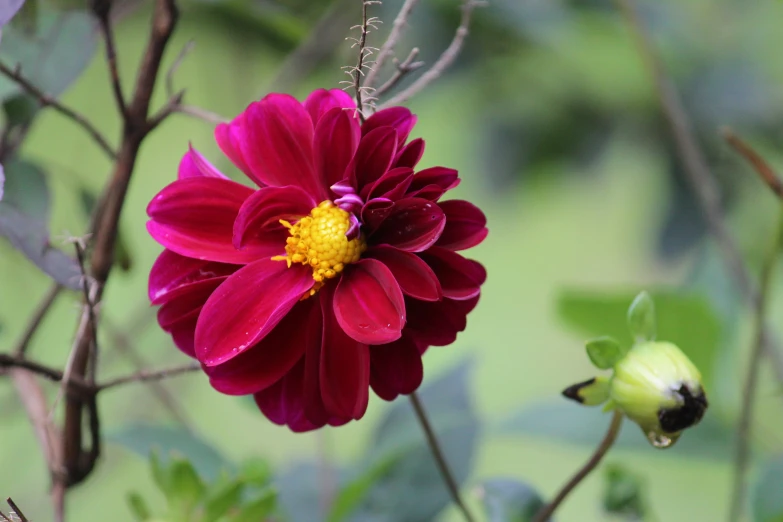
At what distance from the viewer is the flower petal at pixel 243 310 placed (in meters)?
0.22

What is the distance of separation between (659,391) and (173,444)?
A: 11.0 inches

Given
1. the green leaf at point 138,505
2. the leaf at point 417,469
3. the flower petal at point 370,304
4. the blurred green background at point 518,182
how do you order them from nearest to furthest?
the flower petal at point 370,304 → the green leaf at point 138,505 → the leaf at point 417,469 → the blurred green background at point 518,182

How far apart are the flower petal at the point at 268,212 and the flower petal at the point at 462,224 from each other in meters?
0.05

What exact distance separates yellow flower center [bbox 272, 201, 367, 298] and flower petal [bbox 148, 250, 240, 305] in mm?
23

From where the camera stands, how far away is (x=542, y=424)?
0.50 metres

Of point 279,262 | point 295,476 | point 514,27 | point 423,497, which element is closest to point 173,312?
point 279,262

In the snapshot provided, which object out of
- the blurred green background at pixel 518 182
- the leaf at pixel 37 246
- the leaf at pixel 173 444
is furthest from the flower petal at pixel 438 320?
the blurred green background at pixel 518 182

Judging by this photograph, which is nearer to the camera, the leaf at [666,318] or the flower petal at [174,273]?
the flower petal at [174,273]

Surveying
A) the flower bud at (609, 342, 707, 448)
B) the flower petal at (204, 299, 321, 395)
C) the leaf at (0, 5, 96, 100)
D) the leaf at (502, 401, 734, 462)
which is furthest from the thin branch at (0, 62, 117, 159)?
the leaf at (502, 401, 734, 462)

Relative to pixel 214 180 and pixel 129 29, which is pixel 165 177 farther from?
pixel 214 180

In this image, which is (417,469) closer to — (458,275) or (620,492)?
(620,492)

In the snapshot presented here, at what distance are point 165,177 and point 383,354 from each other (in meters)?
0.76

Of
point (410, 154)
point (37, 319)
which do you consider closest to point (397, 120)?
point (410, 154)

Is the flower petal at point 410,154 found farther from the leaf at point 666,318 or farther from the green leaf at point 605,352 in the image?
the leaf at point 666,318
